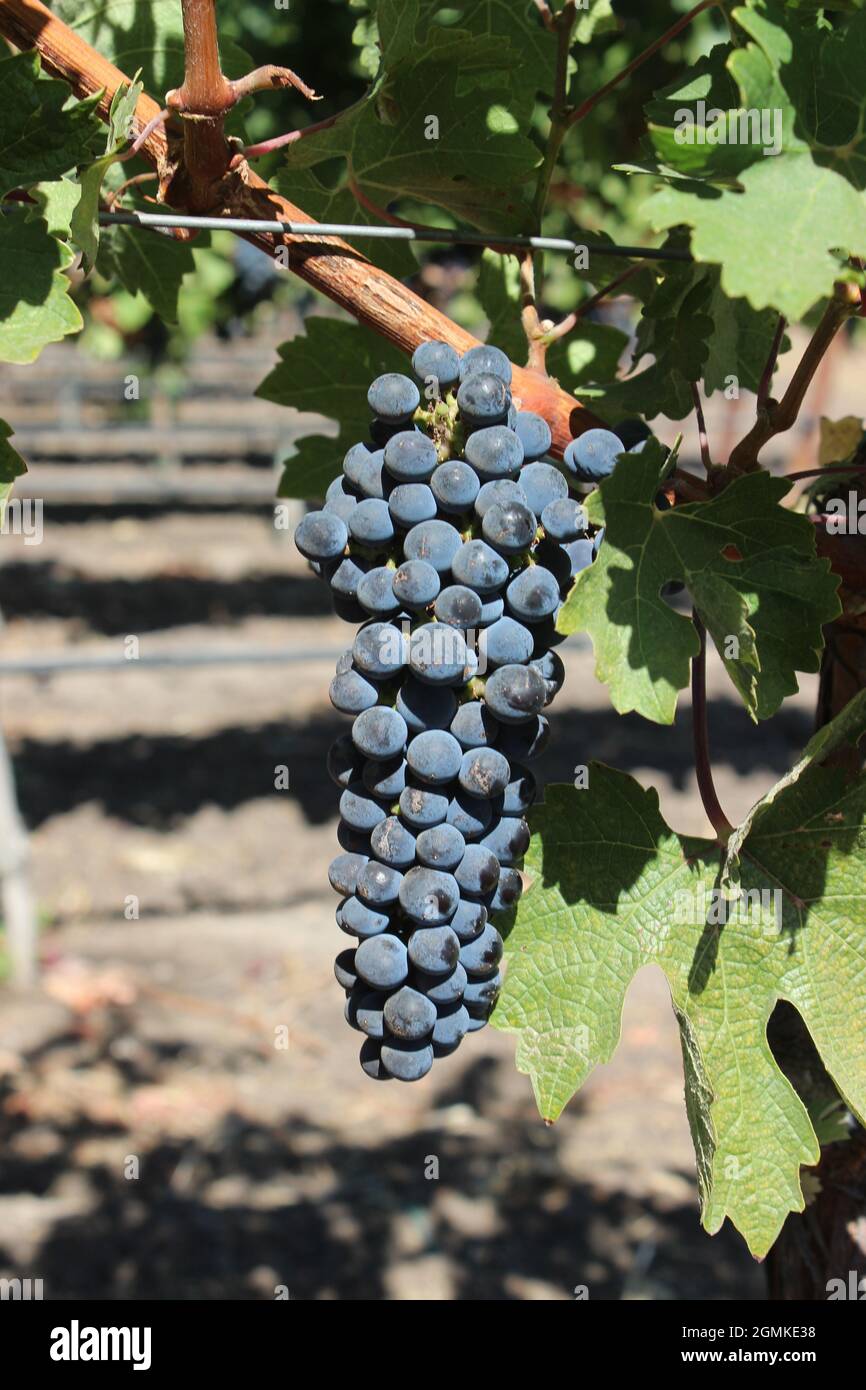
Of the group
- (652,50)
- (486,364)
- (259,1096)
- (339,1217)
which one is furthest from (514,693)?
(259,1096)

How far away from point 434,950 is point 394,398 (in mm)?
413

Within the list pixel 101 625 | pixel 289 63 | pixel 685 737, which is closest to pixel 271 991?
pixel 685 737

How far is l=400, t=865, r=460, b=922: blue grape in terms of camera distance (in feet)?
3.22

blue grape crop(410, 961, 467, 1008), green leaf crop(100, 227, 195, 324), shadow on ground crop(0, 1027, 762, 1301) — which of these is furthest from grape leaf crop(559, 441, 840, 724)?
shadow on ground crop(0, 1027, 762, 1301)

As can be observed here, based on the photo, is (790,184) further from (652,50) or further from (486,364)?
(652,50)

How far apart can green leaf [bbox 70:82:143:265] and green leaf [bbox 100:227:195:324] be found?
420mm

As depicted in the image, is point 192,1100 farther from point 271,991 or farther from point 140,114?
point 140,114

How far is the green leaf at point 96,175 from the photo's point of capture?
0.91 meters

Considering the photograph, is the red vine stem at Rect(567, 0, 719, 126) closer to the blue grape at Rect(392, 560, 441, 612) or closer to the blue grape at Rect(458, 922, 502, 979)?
the blue grape at Rect(392, 560, 441, 612)

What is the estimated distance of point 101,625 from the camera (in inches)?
299

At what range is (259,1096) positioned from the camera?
3734 mm

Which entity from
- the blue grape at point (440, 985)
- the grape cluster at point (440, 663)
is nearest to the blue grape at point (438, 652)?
the grape cluster at point (440, 663)

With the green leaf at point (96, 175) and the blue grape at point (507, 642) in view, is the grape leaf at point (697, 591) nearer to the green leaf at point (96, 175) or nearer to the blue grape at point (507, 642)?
the blue grape at point (507, 642)

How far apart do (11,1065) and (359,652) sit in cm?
325
